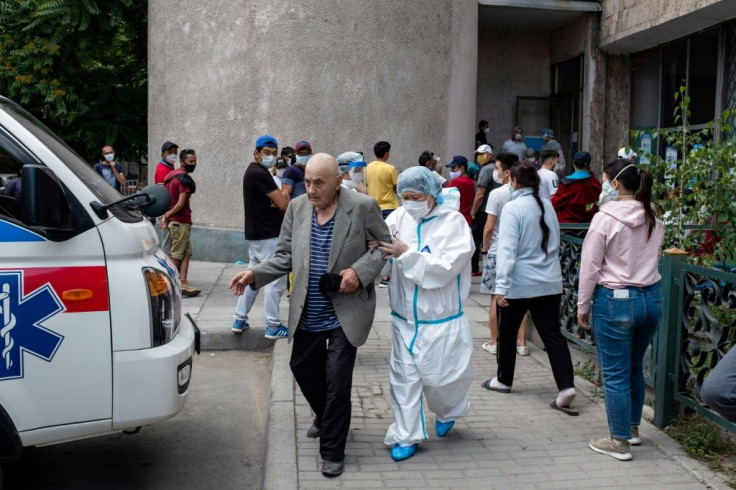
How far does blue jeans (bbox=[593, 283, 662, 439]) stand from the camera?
470 centimetres

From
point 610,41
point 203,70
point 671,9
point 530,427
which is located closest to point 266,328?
point 530,427

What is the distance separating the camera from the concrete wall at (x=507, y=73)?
17.5 m

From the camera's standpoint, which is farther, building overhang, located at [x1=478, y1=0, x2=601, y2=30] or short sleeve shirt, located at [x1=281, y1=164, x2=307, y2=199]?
building overhang, located at [x1=478, y1=0, x2=601, y2=30]

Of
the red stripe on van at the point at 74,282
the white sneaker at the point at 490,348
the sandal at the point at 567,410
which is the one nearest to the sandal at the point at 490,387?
the sandal at the point at 567,410

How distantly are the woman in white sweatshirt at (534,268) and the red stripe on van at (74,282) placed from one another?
9.34 feet

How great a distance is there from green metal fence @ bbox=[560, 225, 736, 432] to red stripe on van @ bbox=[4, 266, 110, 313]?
346 centimetres

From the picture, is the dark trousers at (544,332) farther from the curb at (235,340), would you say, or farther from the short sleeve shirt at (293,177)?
the short sleeve shirt at (293,177)

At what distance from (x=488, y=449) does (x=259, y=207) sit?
372 centimetres

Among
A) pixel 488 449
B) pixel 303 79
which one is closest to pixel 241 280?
pixel 488 449

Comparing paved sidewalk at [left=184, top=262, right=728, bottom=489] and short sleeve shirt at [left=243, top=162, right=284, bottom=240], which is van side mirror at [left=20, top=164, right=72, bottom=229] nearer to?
paved sidewalk at [left=184, top=262, right=728, bottom=489]

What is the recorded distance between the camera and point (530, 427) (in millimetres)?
5434

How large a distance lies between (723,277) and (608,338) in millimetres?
742

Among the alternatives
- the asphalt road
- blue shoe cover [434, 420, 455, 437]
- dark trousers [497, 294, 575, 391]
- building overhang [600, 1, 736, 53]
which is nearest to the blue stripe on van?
the asphalt road

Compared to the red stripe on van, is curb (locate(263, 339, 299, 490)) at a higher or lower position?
lower
